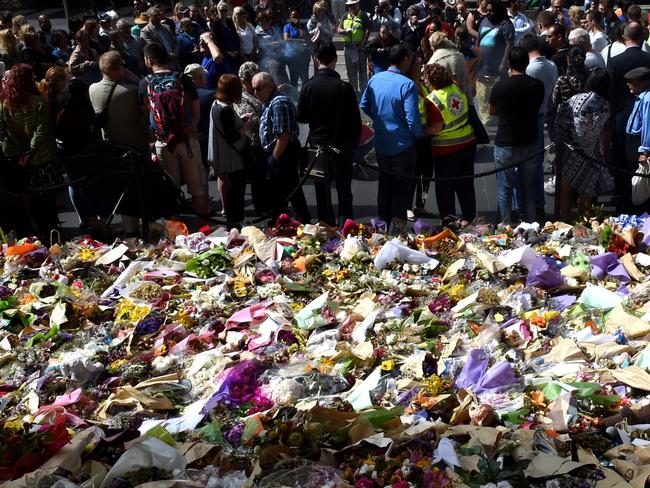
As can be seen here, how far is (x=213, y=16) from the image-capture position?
12.0 meters

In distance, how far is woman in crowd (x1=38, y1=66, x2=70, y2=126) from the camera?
7.68 meters

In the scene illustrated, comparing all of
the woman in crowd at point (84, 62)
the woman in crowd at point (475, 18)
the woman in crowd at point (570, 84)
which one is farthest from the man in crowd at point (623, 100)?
the woman in crowd at point (84, 62)

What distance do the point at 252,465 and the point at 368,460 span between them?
509 mm

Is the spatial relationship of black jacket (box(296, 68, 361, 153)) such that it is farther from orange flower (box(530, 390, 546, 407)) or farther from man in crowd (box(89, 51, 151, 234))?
orange flower (box(530, 390, 546, 407))

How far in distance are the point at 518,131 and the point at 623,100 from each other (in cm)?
162

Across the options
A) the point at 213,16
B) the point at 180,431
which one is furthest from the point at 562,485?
the point at 213,16

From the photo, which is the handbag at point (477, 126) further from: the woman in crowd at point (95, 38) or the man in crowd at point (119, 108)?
the woman in crowd at point (95, 38)

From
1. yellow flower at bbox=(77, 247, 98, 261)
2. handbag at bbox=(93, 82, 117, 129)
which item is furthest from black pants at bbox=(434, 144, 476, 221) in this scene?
yellow flower at bbox=(77, 247, 98, 261)

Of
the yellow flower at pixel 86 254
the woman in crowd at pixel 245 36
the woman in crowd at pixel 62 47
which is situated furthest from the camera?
the woman in crowd at pixel 245 36

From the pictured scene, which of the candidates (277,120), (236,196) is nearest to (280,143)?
(277,120)

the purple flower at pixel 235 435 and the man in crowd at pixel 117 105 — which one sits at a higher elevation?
the man in crowd at pixel 117 105

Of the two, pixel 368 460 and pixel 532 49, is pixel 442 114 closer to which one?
pixel 532 49

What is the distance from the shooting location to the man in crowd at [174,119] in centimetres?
748

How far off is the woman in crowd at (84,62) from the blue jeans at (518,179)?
4760 millimetres
